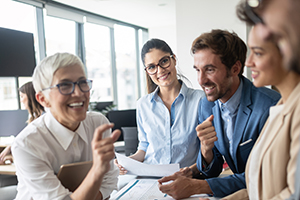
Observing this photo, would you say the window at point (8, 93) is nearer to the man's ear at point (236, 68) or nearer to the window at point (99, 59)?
the window at point (99, 59)

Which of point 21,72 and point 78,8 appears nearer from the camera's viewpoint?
point 21,72

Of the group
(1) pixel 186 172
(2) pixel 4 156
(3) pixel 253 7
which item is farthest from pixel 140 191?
(2) pixel 4 156

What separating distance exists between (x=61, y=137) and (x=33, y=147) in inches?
6.0

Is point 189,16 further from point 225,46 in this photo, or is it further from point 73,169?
point 73,169

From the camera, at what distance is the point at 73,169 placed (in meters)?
1.29

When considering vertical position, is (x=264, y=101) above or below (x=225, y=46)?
below

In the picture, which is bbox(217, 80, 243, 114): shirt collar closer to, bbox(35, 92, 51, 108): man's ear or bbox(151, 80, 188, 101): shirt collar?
bbox(151, 80, 188, 101): shirt collar

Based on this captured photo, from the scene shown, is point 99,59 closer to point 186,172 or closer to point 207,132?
point 186,172

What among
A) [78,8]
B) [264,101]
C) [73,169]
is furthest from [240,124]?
[78,8]

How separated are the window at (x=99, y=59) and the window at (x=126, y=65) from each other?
553mm

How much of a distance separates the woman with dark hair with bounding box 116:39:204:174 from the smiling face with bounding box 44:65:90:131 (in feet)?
2.70

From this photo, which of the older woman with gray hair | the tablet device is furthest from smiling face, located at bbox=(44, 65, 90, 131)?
the tablet device

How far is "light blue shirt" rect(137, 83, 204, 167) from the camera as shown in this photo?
2.00m

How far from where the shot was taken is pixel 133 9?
7.36m
